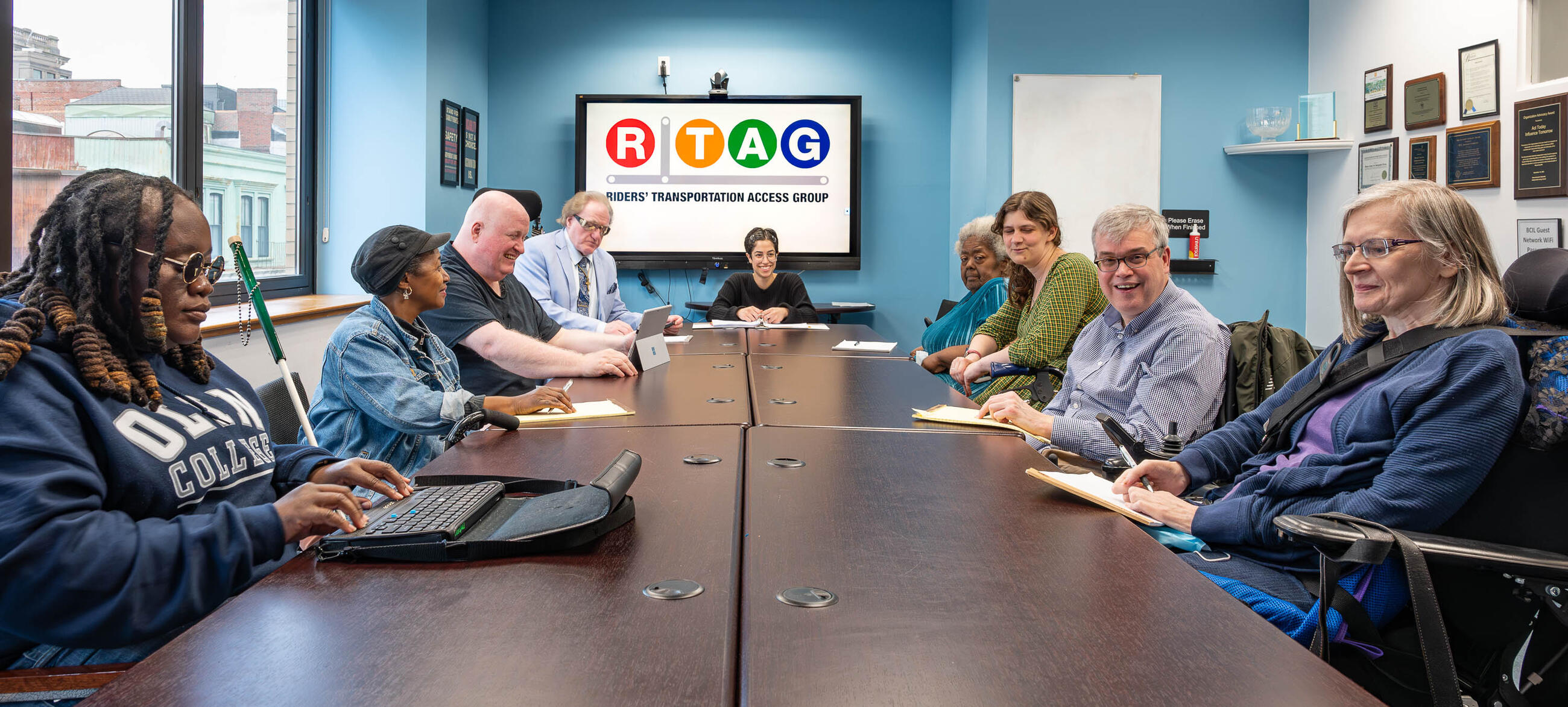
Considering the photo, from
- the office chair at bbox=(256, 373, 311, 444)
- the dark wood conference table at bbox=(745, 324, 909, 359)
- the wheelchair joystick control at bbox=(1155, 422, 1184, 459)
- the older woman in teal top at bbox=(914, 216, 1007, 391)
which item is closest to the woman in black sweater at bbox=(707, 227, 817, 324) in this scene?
the dark wood conference table at bbox=(745, 324, 909, 359)

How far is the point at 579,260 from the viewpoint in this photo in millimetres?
4516

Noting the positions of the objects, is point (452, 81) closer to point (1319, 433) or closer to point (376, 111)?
point (376, 111)

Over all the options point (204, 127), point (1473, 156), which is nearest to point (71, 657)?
point (204, 127)

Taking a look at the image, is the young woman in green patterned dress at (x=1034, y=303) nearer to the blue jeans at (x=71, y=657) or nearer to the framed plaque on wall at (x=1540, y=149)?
the framed plaque on wall at (x=1540, y=149)

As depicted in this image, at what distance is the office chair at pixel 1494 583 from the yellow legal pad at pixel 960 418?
30.5 inches

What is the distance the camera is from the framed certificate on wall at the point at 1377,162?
190 inches

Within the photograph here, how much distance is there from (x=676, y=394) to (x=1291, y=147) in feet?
14.0

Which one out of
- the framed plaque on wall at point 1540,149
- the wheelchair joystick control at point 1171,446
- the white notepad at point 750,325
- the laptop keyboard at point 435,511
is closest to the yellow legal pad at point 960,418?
the wheelchair joystick control at point 1171,446

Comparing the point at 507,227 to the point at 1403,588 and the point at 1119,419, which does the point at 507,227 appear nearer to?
the point at 1119,419

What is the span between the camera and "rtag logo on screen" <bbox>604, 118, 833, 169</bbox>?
6.28 meters

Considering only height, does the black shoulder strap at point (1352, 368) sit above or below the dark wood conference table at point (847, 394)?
above

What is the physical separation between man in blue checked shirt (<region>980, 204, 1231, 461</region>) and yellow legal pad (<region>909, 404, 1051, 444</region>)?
29 millimetres

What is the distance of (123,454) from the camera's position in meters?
1.19

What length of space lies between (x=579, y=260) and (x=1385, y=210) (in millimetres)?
3477
